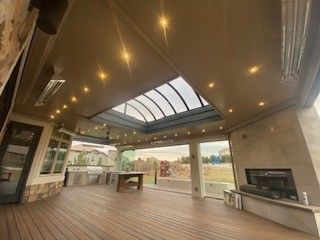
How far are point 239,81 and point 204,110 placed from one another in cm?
303

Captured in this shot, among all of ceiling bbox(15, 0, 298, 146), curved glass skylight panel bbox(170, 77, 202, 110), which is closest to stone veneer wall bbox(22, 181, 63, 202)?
ceiling bbox(15, 0, 298, 146)

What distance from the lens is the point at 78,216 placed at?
432 centimetres

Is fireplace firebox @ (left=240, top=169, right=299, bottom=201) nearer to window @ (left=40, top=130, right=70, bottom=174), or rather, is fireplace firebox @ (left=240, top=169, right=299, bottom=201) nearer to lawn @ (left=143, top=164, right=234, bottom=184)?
lawn @ (left=143, top=164, right=234, bottom=184)

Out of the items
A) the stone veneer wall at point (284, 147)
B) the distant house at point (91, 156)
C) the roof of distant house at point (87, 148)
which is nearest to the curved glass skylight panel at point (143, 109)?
the stone veneer wall at point (284, 147)

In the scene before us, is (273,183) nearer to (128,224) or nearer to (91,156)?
(128,224)

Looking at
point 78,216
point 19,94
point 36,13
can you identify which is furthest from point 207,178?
point 36,13

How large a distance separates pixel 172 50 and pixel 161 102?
453 centimetres

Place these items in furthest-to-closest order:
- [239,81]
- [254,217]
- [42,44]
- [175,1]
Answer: [254,217] < [239,81] < [42,44] < [175,1]

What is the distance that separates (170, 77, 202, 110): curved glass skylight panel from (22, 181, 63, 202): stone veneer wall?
615 centimetres

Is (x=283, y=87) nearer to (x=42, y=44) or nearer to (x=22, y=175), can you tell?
(x=42, y=44)

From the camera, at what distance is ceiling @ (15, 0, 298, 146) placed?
6.68 ft

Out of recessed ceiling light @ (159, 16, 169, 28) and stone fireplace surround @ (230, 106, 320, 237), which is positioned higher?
recessed ceiling light @ (159, 16, 169, 28)

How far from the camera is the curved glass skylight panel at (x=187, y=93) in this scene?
5.77m

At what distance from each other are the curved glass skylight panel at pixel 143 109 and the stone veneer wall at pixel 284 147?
4.22m
